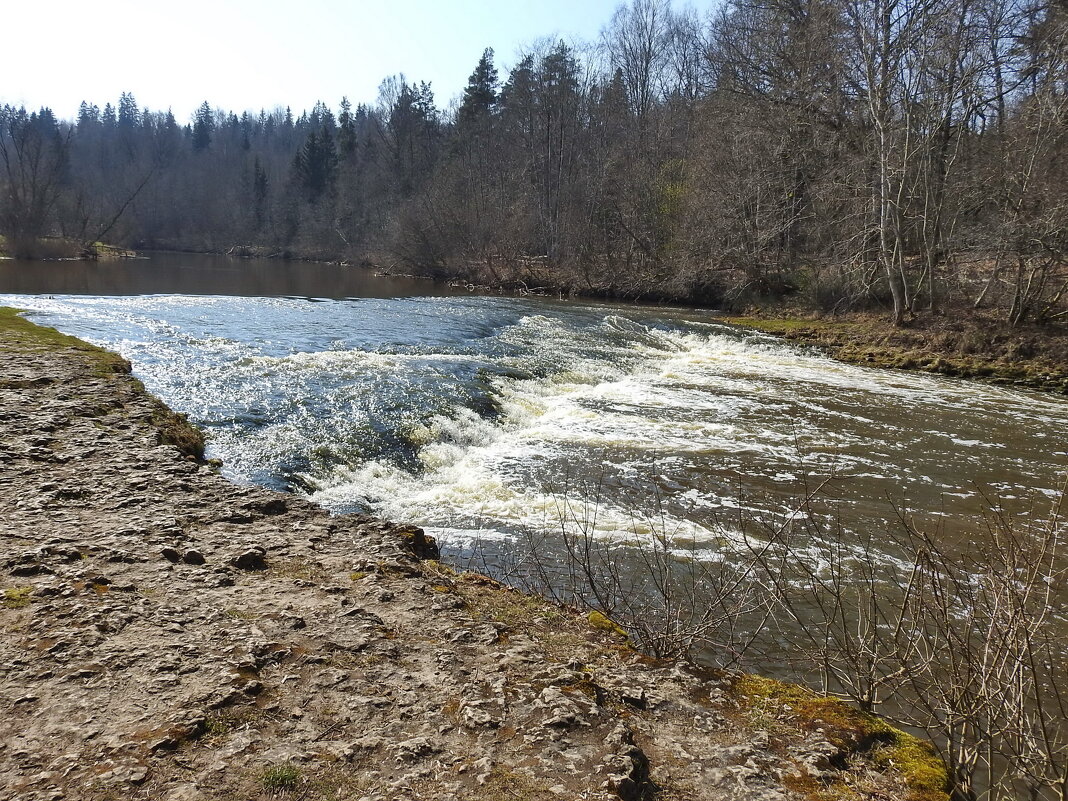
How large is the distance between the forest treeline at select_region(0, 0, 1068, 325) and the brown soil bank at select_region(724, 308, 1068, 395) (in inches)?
33.5

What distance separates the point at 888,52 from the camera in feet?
60.4

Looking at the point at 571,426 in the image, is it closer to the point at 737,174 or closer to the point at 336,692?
the point at 336,692

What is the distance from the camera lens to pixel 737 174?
26.6 meters

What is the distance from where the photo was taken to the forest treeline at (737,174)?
17.6m

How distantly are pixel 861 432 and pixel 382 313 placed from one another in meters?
16.0

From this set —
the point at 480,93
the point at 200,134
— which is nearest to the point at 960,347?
the point at 480,93

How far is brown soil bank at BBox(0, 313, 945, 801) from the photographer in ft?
7.78

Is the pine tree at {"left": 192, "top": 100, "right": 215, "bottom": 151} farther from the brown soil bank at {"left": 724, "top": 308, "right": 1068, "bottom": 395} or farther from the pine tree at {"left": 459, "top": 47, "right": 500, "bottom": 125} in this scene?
the brown soil bank at {"left": 724, "top": 308, "right": 1068, "bottom": 395}

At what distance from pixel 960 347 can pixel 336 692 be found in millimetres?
18946

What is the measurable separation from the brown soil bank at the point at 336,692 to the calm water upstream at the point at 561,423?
52.5 inches

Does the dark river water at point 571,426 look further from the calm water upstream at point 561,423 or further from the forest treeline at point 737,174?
the forest treeline at point 737,174

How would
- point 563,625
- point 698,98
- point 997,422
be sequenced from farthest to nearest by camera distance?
point 698,98 → point 997,422 → point 563,625

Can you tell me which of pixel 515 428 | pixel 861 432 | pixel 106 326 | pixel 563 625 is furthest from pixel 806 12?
pixel 563 625

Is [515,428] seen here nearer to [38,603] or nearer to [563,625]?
[563,625]
